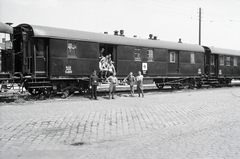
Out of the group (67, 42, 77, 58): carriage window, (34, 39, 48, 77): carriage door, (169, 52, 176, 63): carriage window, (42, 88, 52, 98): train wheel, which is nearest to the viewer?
(34, 39, 48, 77): carriage door

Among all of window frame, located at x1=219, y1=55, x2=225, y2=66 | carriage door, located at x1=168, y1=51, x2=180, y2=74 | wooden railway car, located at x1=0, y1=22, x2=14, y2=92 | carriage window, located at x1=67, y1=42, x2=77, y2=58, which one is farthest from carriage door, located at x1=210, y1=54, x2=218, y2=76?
wooden railway car, located at x1=0, y1=22, x2=14, y2=92

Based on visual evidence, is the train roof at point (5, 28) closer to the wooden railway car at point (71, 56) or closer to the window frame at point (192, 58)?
the wooden railway car at point (71, 56)

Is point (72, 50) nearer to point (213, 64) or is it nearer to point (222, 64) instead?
point (213, 64)

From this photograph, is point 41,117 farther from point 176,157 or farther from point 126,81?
point 126,81

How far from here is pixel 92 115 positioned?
994 centimetres

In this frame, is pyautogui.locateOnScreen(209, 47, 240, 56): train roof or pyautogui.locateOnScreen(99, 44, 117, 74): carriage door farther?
pyautogui.locateOnScreen(209, 47, 240, 56): train roof

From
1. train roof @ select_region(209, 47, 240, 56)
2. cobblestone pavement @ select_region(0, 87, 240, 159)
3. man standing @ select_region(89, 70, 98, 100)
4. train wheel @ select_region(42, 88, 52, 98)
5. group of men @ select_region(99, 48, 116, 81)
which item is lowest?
cobblestone pavement @ select_region(0, 87, 240, 159)

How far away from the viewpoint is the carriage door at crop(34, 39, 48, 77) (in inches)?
575

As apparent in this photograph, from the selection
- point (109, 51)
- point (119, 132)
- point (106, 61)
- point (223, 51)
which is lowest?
point (119, 132)

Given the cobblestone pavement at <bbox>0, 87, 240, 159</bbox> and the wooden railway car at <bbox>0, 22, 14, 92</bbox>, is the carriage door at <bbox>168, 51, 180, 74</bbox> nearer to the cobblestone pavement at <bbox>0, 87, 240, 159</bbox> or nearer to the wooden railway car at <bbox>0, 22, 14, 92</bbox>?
the cobblestone pavement at <bbox>0, 87, 240, 159</bbox>

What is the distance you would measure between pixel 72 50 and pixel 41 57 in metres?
1.84

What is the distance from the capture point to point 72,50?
51.7ft

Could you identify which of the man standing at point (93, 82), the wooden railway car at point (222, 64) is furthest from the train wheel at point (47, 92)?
the wooden railway car at point (222, 64)

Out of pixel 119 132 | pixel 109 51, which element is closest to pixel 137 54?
pixel 109 51
